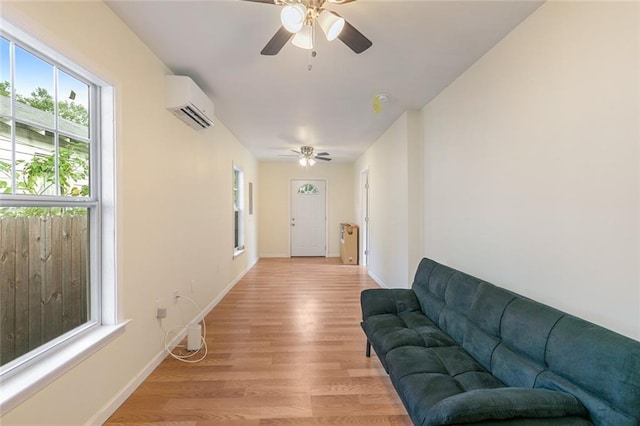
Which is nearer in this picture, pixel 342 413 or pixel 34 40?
pixel 34 40

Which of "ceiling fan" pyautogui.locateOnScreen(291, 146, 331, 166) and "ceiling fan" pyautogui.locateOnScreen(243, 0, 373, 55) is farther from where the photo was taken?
"ceiling fan" pyautogui.locateOnScreen(291, 146, 331, 166)

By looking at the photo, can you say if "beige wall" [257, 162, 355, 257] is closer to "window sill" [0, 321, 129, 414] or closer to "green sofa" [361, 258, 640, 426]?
"green sofa" [361, 258, 640, 426]

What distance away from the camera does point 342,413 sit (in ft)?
6.07

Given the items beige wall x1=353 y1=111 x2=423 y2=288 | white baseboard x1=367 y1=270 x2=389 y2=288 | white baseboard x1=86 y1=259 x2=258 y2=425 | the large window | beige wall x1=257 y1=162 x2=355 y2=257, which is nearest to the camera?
white baseboard x1=86 y1=259 x2=258 y2=425

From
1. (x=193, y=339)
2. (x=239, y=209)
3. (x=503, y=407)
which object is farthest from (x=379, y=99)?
(x=239, y=209)

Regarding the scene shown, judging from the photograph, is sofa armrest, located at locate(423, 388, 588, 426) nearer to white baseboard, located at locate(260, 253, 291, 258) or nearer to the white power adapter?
the white power adapter

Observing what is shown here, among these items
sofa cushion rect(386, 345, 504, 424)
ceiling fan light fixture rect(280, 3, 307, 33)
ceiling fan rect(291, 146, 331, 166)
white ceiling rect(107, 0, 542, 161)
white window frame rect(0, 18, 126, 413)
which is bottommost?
sofa cushion rect(386, 345, 504, 424)

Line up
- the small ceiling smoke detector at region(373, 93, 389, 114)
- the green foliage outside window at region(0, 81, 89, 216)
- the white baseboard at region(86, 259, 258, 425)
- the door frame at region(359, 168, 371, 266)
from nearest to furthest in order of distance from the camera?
the green foliage outside window at region(0, 81, 89, 216)
the white baseboard at region(86, 259, 258, 425)
the small ceiling smoke detector at region(373, 93, 389, 114)
the door frame at region(359, 168, 371, 266)

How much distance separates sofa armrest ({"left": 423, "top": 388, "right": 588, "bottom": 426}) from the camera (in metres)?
1.10

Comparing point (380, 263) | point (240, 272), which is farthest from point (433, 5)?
point (240, 272)

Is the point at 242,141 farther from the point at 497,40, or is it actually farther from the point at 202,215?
the point at 497,40

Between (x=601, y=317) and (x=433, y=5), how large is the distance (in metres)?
1.84

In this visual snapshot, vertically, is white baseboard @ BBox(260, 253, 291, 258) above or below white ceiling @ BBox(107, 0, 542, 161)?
below

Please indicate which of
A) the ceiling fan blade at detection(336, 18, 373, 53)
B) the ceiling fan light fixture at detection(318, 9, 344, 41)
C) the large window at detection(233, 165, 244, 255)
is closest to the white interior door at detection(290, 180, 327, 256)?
the large window at detection(233, 165, 244, 255)
